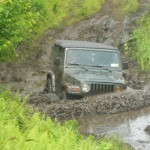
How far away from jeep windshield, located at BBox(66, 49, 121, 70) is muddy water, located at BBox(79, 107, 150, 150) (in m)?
1.44

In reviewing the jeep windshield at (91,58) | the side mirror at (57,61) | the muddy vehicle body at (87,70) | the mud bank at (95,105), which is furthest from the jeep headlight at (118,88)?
the side mirror at (57,61)

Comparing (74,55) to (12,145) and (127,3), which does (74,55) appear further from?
(127,3)

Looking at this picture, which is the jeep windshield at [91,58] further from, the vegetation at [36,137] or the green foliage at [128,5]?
the green foliage at [128,5]

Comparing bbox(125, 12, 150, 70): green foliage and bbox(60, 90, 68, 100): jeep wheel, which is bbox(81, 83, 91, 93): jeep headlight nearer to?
bbox(60, 90, 68, 100): jeep wheel

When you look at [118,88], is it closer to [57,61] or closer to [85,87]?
[85,87]

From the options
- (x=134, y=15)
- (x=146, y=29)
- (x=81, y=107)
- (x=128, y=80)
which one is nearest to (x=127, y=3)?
(x=134, y=15)

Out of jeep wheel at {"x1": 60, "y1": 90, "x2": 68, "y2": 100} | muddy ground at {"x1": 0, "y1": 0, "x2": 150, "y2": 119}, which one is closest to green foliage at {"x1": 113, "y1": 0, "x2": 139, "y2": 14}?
muddy ground at {"x1": 0, "y1": 0, "x2": 150, "y2": 119}

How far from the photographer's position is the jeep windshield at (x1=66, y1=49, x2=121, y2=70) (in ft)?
42.1

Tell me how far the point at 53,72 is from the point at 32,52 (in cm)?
967

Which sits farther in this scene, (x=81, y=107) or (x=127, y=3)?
(x=127, y=3)

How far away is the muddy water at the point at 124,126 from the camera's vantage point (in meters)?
9.88

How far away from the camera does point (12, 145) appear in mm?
5930

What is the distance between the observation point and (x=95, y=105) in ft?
39.2

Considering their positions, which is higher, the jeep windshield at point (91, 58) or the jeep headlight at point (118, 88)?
the jeep windshield at point (91, 58)
